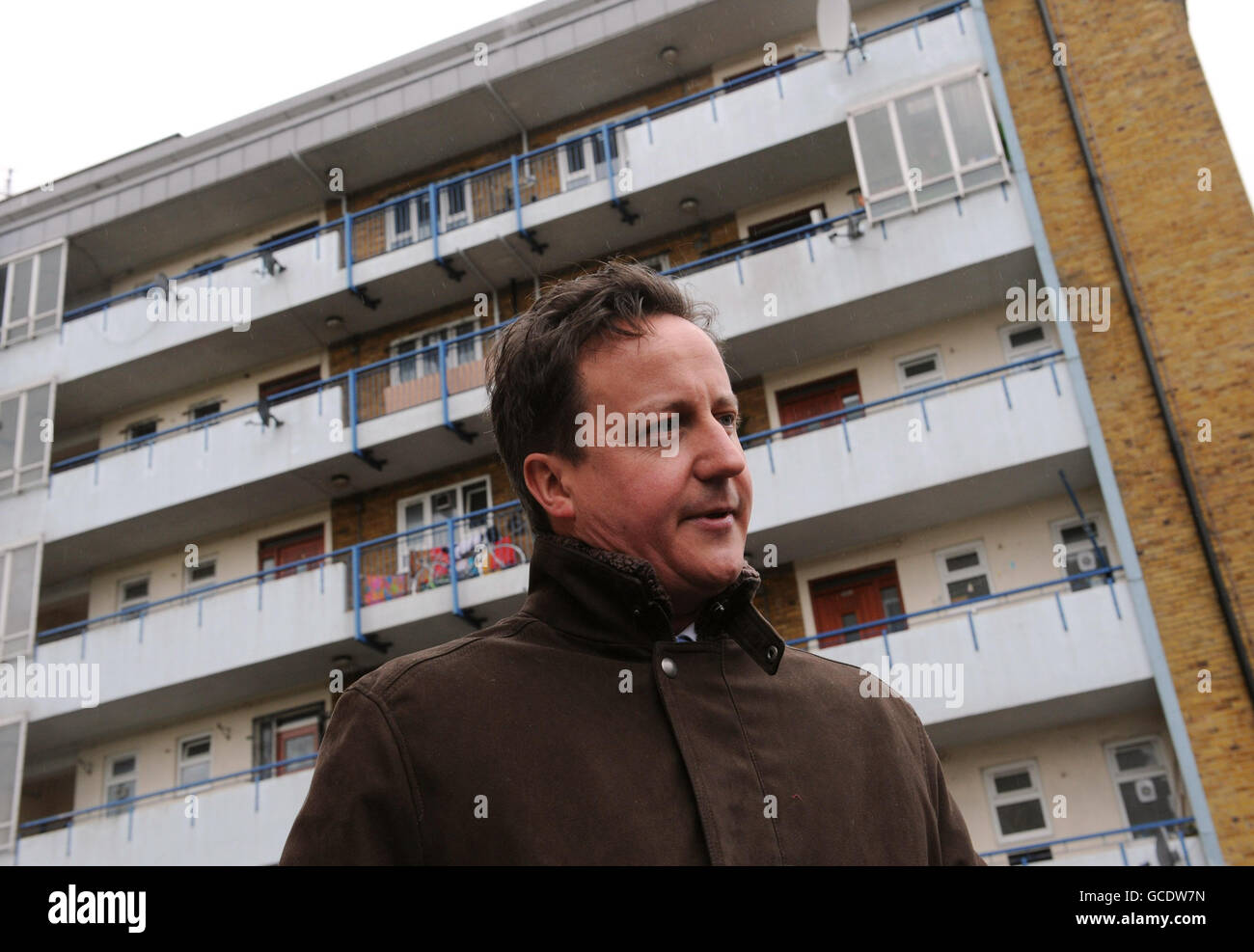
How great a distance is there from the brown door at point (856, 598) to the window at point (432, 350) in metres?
7.35

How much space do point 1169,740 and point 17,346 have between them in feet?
73.6

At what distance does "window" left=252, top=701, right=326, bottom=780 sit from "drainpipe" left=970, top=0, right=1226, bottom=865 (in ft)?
42.1

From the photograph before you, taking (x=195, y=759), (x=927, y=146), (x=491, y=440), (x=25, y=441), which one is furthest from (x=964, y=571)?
(x=25, y=441)

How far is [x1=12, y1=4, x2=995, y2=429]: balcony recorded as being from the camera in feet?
67.6

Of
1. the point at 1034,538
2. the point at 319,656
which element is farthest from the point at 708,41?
the point at 319,656

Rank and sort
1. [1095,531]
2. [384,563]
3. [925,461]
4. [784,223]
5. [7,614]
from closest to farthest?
[925,461] < [1095,531] < [384,563] < [784,223] < [7,614]

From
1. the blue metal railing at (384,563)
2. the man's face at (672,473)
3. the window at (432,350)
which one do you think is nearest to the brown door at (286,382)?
the window at (432,350)

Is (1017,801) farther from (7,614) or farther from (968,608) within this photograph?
(7,614)

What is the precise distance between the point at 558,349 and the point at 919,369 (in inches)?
715

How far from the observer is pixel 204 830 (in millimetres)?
19297

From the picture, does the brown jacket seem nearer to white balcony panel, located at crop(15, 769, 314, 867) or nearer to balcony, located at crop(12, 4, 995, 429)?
white balcony panel, located at crop(15, 769, 314, 867)
